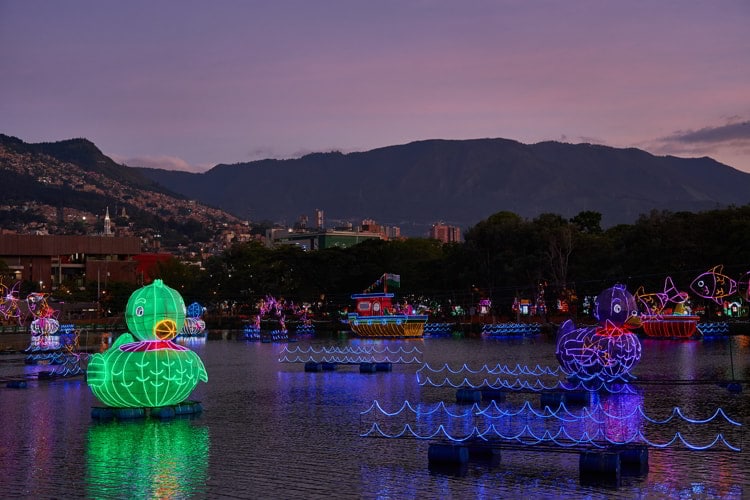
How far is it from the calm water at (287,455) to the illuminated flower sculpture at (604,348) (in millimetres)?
1850

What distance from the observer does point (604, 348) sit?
41.0 metres

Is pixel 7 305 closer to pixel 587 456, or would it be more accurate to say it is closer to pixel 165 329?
pixel 165 329

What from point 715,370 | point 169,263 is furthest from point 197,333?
point 715,370

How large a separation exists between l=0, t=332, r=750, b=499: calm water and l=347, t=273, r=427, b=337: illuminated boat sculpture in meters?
55.2

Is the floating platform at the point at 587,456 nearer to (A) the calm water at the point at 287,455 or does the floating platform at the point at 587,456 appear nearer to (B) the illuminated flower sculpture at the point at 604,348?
(A) the calm water at the point at 287,455

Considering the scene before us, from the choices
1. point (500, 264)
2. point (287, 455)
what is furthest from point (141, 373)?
point (500, 264)

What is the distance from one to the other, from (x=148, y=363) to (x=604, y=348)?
19.3 meters

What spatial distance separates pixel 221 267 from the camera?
160 m

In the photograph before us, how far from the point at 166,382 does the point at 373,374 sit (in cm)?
2086

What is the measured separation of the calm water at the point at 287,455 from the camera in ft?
69.6

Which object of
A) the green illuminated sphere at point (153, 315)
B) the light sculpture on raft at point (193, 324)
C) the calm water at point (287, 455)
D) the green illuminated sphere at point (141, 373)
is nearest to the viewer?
the calm water at point (287, 455)

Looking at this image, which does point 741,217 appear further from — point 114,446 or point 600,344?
point 114,446

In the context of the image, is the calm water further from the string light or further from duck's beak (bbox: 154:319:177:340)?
duck's beak (bbox: 154:319:177:340)

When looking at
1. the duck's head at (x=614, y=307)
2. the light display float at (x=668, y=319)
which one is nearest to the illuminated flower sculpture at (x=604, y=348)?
the duck's head at (x=614, y=307)
